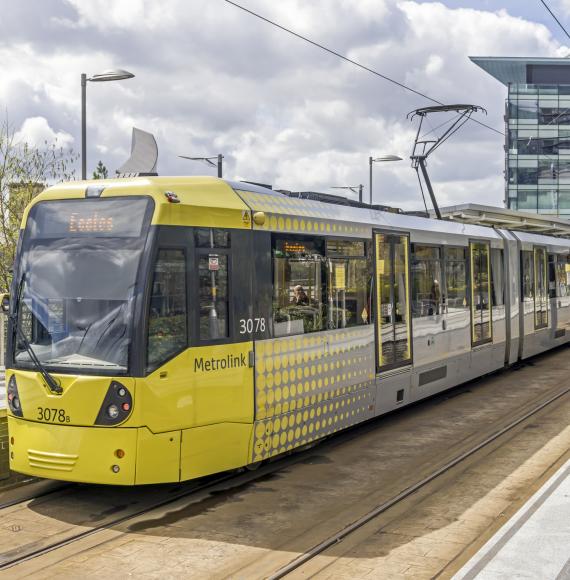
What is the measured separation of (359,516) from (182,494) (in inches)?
71.7

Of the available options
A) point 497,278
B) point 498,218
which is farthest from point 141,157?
point 498,218

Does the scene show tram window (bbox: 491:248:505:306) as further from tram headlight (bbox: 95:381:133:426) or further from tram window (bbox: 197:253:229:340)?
tram headlight (bbox: 95:381:133:426)

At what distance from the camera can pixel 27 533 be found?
741 centimetres

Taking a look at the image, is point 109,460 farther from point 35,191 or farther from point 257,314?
Answer: point 35,191

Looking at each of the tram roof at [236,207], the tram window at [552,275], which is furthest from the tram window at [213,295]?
the tram window at [552,275]

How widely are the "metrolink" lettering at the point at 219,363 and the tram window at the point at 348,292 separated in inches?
76.1

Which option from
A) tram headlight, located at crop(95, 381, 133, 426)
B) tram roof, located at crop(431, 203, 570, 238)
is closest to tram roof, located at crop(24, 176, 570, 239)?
tram headlight, located at crop(95, 381, 133, 426)

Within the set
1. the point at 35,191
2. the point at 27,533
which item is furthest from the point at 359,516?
the point at 35,191

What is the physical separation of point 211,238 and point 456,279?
290 inches

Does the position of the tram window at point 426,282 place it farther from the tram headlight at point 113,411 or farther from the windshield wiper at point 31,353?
the windshield wiper at point 31,353

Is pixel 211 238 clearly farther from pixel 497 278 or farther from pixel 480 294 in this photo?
pixel 497 278

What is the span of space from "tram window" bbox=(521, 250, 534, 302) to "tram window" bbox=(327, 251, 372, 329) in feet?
28.9

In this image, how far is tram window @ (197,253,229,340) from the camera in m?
8.26

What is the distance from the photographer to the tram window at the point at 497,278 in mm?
16906
